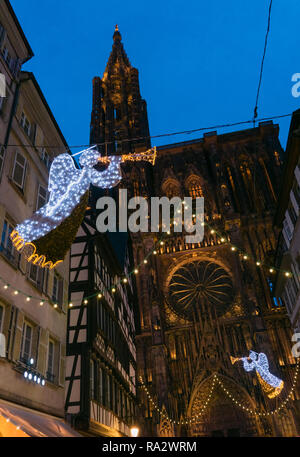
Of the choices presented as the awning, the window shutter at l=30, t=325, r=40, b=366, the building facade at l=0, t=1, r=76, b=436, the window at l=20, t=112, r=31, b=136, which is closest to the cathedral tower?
the window at l=20, t=112, r=31, b=136

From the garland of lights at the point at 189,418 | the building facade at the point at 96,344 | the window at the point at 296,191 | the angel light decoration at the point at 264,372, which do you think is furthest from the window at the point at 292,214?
the garland of lights at the point at 189,418

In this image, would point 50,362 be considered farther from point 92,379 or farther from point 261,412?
point 261,412

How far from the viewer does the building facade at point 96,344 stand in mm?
11602

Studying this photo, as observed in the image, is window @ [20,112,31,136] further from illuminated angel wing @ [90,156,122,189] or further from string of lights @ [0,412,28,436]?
string of lights @ [0,412,28,436]

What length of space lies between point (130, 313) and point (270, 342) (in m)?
9.19

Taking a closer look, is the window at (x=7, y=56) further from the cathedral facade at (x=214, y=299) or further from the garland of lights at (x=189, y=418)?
the garland of lights at (x=189, y=418)

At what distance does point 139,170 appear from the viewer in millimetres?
33656

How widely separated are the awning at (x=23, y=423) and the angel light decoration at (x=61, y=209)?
3.09m

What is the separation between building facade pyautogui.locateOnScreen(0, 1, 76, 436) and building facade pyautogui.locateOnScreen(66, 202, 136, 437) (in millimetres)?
492

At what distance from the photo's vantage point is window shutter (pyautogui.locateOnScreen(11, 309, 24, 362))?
8.73m

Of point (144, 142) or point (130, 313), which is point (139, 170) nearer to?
point (144, 142)

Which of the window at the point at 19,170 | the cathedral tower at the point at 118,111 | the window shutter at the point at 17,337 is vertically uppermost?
the cathedral tower at the point at 118,111
